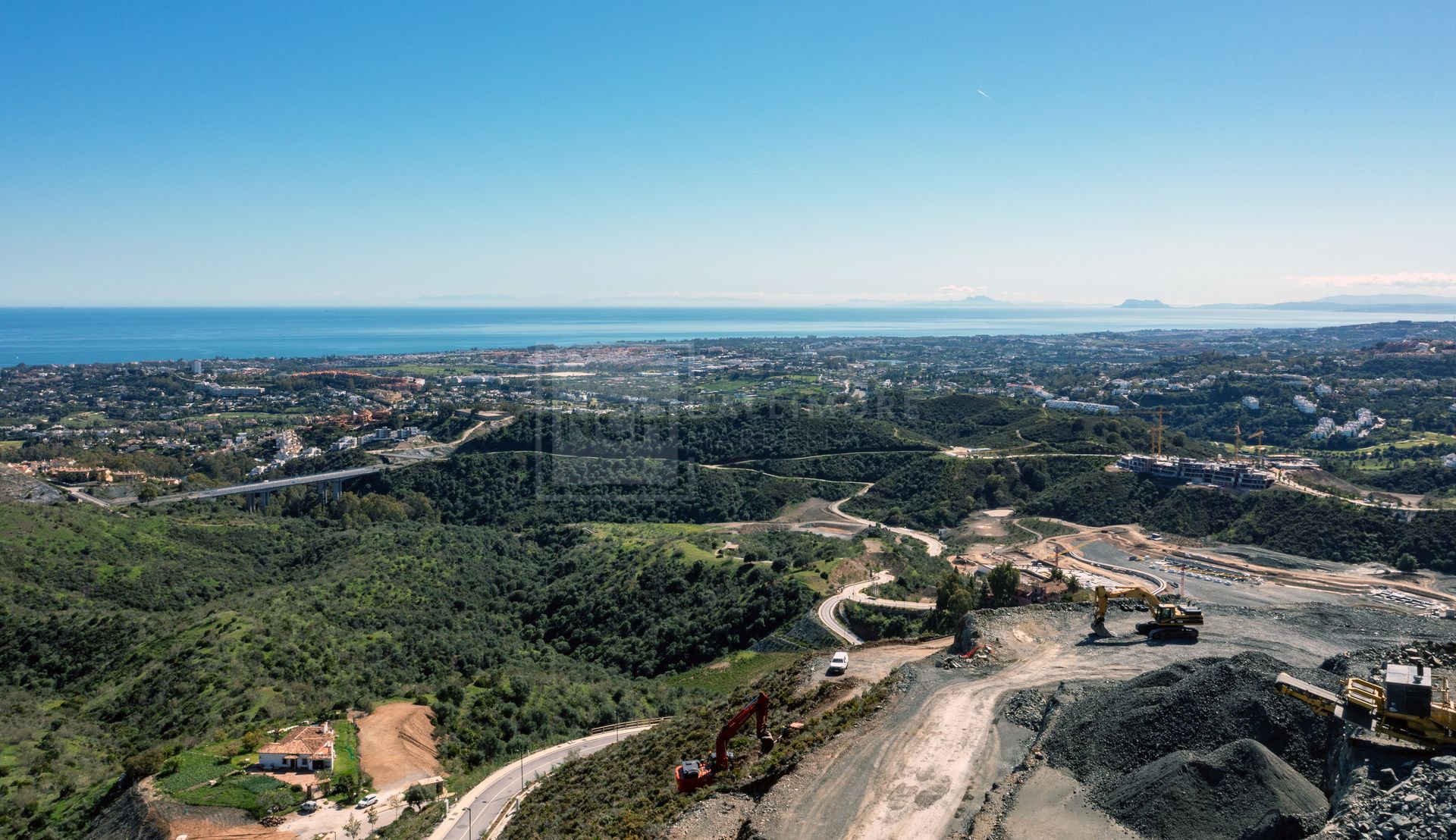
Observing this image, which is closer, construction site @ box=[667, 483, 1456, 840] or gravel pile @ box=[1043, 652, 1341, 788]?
construction site @ box=[667, 483, 1456, 840]

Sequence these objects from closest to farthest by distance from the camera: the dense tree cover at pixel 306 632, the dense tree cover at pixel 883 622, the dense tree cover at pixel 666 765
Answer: the dense tree cover at pixel 666 765
the dense tree cover at pixel 306 632
the dense tree cover at pixel 883 622

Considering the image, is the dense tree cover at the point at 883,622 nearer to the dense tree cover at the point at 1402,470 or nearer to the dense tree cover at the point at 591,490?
the dense tree cover at the point at 591,490

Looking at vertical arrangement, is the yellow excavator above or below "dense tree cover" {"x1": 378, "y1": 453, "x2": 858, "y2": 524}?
above

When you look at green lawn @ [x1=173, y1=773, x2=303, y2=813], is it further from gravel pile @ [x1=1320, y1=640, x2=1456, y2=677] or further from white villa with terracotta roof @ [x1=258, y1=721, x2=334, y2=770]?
gravel pile @ [x1=1320, y1=640, x2=1456, y2=677]

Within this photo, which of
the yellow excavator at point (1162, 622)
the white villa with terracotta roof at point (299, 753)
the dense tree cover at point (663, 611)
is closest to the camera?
the white villa with terracotta roof at point (299, 753)

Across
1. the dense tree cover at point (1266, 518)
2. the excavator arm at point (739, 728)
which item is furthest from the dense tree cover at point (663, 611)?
the dense tree cover at point (1266, 518)

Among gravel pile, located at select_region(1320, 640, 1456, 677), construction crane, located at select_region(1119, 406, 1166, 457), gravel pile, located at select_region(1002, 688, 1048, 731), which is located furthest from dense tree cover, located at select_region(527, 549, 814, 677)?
construction crane, located at select_region(1119, 406, 1166, 457)
